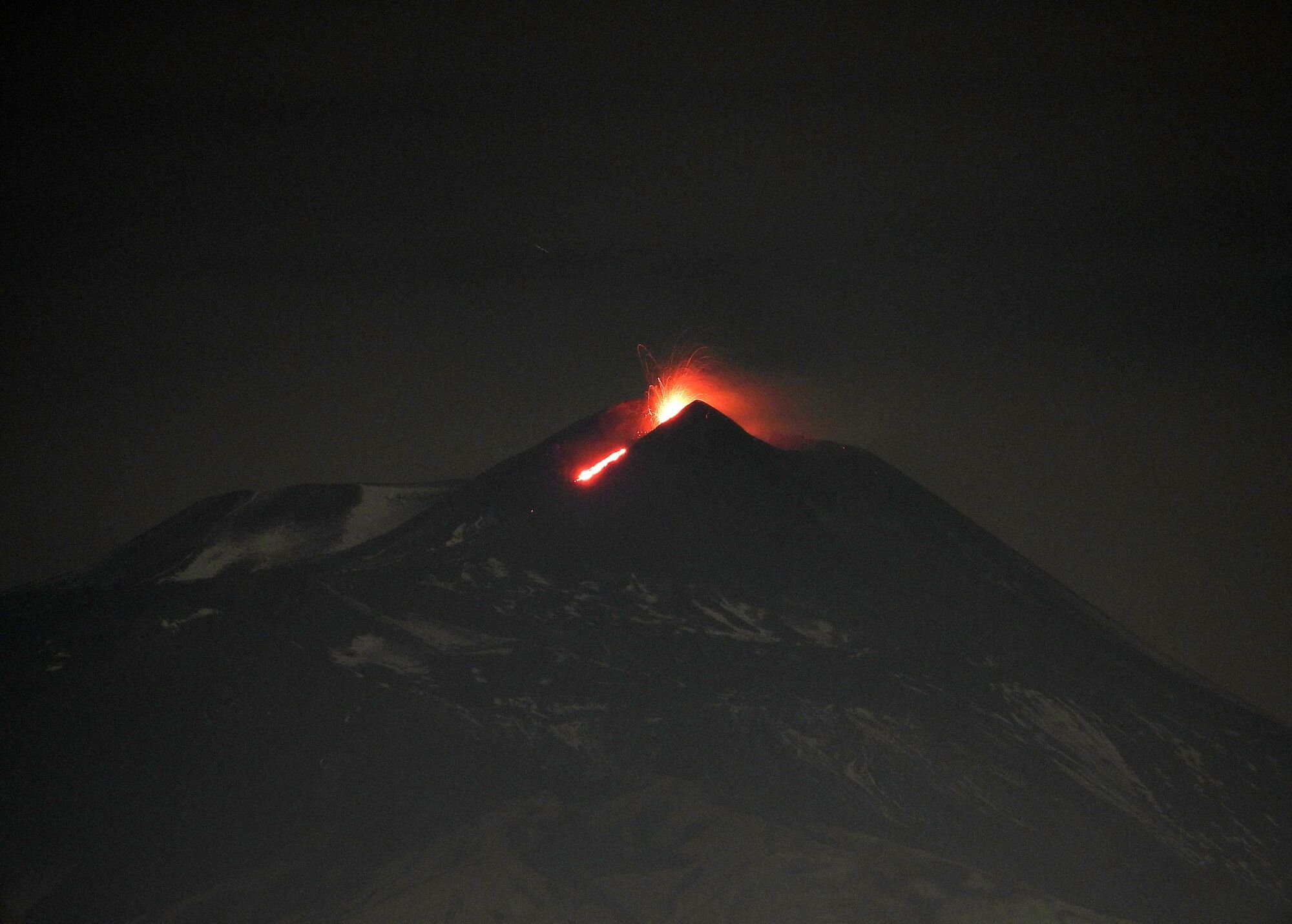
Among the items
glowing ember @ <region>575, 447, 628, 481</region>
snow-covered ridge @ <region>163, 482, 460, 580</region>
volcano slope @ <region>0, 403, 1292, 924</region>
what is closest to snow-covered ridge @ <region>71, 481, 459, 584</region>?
snow-covered ridge @ <region>163, 482, 460, 580</region>

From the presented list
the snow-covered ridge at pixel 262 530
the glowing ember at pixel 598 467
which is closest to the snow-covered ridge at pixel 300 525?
the snow-covered ridge at pixel 262 530

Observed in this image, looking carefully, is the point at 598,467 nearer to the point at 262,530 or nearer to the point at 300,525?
the point at 300,525

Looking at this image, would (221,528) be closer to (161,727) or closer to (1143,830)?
(161,727)

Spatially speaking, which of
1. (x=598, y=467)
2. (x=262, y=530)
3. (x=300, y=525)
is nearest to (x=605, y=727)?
(x=598, y=467)

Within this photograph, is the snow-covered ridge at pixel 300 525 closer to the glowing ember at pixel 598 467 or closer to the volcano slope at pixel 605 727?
the volcano slope at pixel 605 727

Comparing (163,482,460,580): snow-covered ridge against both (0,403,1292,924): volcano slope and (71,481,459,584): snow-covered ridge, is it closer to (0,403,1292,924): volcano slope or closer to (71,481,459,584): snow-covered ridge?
(71,481,459,584): snow-covered ridge

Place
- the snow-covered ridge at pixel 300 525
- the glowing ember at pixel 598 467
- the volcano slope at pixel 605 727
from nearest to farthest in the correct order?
the volcano slope at pixel 605 727, the snow-covered ridge at pixel 300 525, the glowing ember at pixel 598 467
